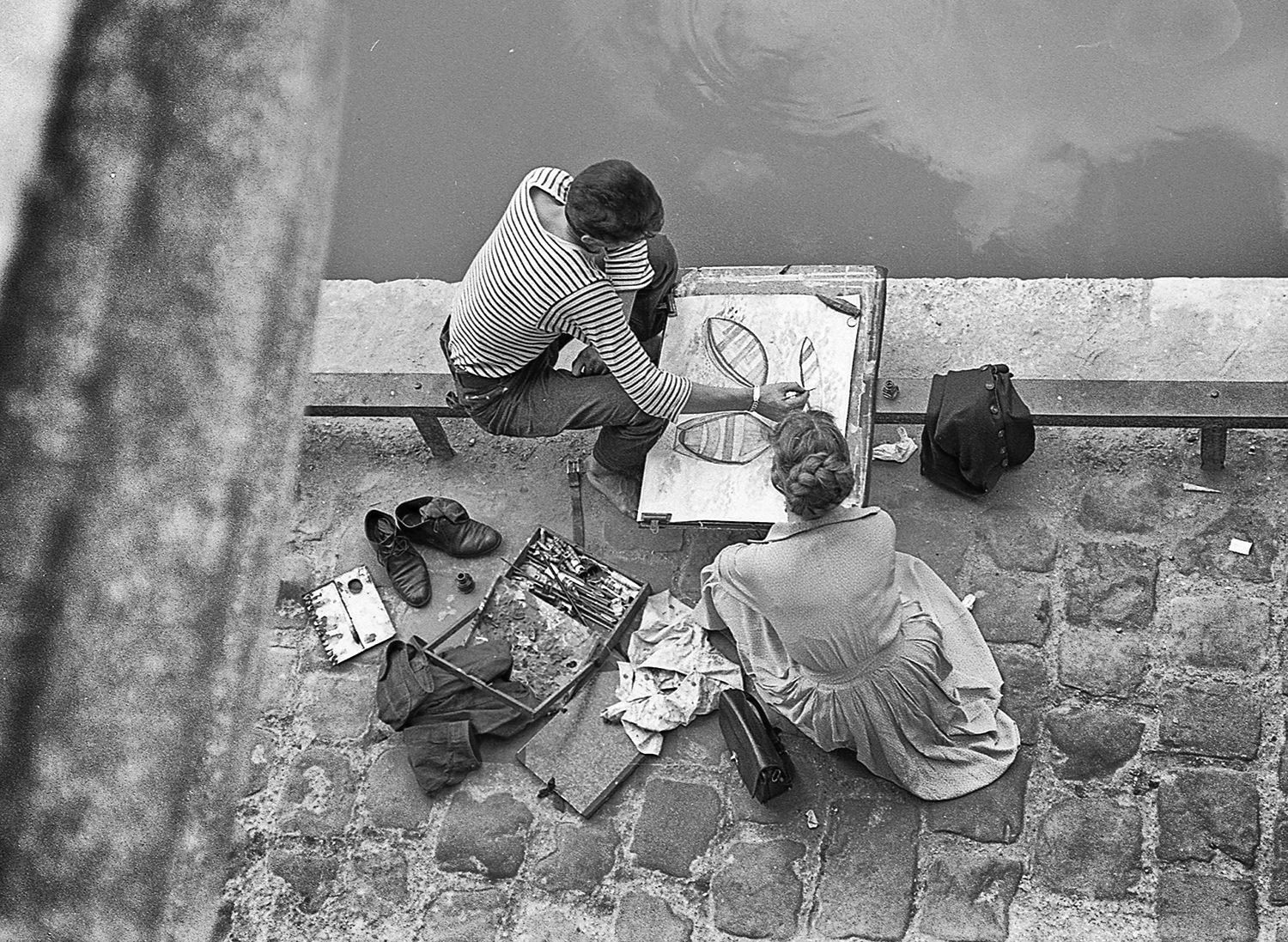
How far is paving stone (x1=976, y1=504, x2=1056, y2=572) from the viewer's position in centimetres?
→ 424

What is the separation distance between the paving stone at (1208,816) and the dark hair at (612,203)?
2.14 meters

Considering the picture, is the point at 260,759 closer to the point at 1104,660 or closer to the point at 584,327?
the point at 584,327

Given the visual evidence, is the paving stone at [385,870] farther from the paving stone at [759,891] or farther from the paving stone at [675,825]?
the paving stone at [759,891]

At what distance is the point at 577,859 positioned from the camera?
3.97 metres

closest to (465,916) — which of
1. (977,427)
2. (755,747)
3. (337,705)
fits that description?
(337,705)

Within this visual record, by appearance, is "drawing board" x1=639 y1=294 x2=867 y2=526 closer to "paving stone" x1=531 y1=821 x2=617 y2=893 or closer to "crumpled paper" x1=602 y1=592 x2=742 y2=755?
"crumpled paper" x1=602 y1=592 x2=742 y2=755

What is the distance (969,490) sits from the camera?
4328 mm

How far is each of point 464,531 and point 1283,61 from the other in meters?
3.42

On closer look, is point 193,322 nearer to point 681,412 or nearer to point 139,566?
point 139,566

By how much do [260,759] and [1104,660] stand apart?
2.60 m

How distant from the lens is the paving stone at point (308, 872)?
401 centimetres

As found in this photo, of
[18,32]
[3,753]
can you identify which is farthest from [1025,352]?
[18,32]

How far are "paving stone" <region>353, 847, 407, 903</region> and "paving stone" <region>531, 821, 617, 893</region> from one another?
392mm

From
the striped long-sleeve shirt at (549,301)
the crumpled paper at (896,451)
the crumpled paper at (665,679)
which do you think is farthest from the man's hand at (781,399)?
the crumpled paper at (665,679)
